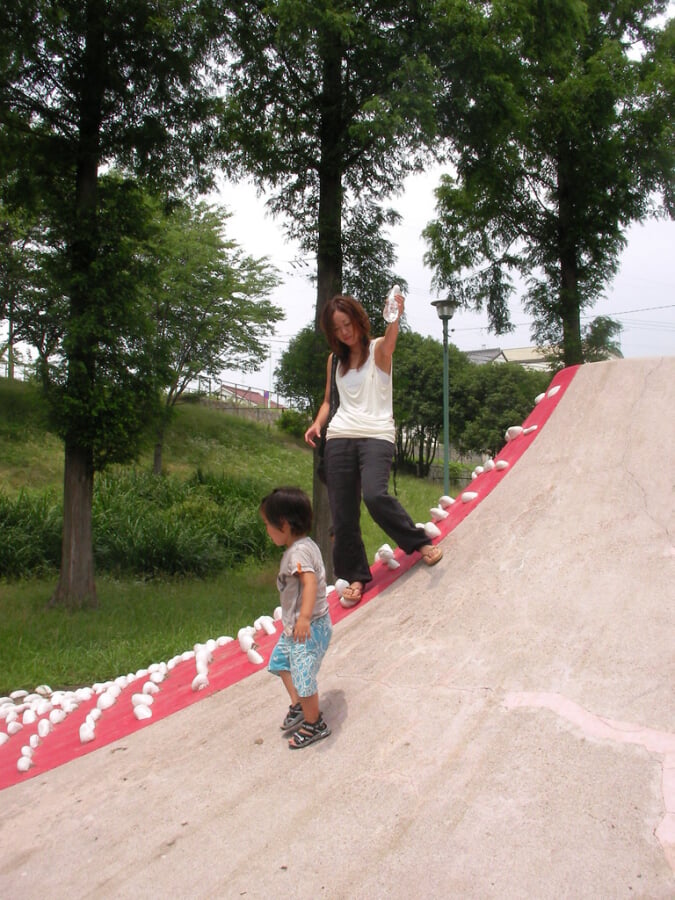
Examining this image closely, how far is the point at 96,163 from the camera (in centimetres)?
957

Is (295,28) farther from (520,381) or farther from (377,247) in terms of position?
(520,381)

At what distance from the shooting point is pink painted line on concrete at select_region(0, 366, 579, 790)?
3742mm

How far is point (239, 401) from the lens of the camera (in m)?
34.1

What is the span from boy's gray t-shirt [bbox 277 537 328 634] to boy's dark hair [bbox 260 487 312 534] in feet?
0.26

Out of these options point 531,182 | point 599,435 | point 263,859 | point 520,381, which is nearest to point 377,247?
point 531,182

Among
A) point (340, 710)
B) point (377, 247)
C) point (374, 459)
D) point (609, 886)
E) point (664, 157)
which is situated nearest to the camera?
point (609, 886)

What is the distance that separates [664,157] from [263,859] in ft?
40.9

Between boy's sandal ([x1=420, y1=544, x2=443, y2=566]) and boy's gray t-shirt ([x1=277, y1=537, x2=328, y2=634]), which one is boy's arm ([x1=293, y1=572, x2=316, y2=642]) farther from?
boy's sandal ([x1=420, y1=544, x2=443, y2=566])

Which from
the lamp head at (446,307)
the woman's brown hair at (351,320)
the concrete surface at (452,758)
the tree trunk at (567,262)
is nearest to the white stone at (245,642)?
the concrete surface at (452,758)

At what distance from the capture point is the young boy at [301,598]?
307 cm

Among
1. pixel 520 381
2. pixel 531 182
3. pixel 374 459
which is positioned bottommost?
pixel 374 459

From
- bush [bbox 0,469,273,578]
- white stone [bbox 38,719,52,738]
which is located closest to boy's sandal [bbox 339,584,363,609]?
white stone [bbox 38,719,52,738]

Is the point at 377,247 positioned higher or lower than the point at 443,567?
higher

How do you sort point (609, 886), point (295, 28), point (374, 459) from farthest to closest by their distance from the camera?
point (295, 28) → point (374, 459) → point (609, 886)
